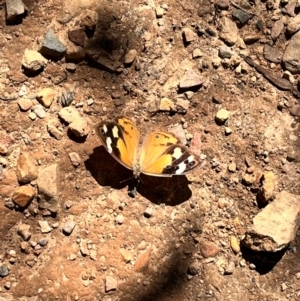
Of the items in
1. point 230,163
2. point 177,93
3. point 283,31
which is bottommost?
point 230,163

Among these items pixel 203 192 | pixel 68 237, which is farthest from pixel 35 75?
pixel 203 192

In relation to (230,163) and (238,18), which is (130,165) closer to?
(230,163)

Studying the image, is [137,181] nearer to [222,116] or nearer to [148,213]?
[148,213]

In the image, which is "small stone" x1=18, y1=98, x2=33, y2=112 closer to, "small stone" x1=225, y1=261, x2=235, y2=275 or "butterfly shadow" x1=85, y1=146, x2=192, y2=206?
"butterfly shadow" x1=85, y1=146, x2=192, y2=206

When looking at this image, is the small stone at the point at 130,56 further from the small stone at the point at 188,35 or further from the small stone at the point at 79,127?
the small stone at the point at 79,127

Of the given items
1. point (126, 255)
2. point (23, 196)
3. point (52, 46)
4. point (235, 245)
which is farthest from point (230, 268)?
point (52, 46)

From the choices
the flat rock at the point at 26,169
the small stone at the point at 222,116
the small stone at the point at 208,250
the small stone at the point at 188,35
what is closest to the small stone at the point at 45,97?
the flat rock at the point at 26,169
